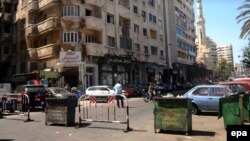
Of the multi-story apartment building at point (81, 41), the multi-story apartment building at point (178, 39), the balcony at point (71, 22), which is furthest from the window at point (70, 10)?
the multi-story apartment building at point (178, 39)

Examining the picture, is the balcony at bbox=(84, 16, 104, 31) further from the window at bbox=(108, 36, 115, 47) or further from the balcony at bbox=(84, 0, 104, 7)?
the window at bbox=(108, 36, 115, 47)

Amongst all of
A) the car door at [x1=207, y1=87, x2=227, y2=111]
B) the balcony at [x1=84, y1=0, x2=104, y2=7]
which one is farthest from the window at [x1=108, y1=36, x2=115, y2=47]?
the car door at [x1=207, y1=87, x2=227, y2=111]

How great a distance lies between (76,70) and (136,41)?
49.3ft

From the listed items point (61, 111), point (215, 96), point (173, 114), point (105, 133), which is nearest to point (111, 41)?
point (215, 96)

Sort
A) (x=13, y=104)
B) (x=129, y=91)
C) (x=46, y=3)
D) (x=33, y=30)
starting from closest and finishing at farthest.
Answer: (x=13, y=104) → (x=129, y=91) → (x=46, y=3) → (x=33, y=30)

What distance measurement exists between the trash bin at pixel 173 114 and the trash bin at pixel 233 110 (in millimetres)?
1420

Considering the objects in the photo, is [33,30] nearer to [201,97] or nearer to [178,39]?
[201,97]

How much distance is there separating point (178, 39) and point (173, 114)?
62.0m

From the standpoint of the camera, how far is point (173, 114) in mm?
10633

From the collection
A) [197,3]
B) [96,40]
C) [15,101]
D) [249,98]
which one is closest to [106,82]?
[96,40]

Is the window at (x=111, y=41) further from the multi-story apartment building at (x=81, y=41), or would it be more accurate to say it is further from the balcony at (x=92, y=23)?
the balcony at (x=92, y=23)

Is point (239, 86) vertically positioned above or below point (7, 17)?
below

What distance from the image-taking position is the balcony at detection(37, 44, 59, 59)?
122ft

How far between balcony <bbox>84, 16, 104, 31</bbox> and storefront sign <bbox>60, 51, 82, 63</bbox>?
4227 millimetres
